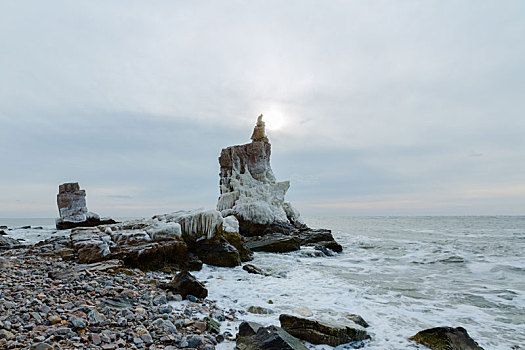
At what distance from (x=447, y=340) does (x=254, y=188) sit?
114 feet

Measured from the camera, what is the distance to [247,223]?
3388 cm

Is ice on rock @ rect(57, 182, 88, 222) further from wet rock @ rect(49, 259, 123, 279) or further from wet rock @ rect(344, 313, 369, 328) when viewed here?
wet rock @ rect(344, 313, 369, 328)

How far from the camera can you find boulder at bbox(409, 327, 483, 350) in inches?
232

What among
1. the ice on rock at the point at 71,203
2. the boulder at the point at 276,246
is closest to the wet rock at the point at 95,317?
the boulder at the point at 276,246

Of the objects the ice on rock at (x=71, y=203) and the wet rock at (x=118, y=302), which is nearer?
the wet rock at (x=118, y=302)

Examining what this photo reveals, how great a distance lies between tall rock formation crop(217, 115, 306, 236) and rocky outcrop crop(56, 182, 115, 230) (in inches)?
920

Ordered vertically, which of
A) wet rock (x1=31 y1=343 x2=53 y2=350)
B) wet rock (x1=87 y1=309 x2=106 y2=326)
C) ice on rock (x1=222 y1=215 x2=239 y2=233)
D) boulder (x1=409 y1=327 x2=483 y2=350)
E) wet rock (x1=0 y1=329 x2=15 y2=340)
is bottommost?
boulder (x1=409 y1=327 x2=483 y2=350)

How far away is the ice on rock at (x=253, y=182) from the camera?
38.9m

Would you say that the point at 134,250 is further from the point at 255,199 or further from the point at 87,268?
the point at 255,199

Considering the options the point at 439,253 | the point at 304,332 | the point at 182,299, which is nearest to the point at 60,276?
the point at 182,299

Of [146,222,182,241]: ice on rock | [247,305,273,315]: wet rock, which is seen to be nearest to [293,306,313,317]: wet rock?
[247,305,273,315]: wet rock

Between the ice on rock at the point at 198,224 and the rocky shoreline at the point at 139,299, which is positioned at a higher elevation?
the ice on rock at the point at 198,224

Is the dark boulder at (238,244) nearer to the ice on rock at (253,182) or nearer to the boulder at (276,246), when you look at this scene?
the boulder at (276,246)

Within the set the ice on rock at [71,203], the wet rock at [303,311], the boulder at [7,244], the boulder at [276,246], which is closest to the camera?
the wet rock at [303,311]
